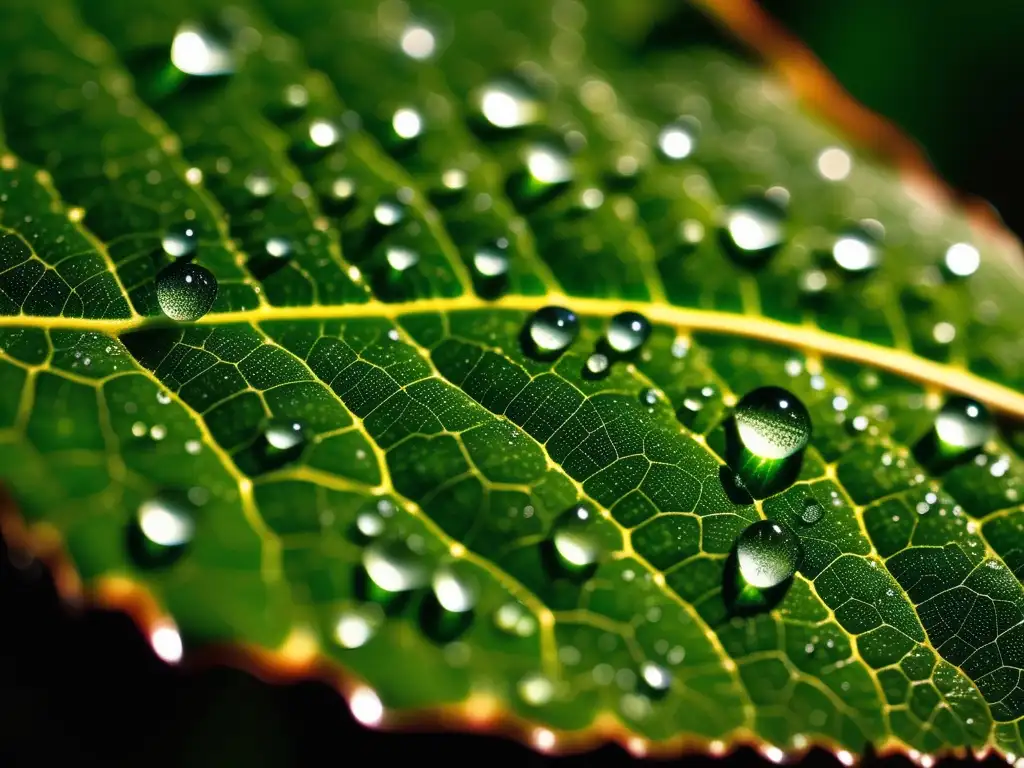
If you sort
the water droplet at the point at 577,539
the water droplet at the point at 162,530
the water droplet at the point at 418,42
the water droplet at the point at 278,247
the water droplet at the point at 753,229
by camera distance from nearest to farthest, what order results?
1. the water droplet at the point at 162,530
2. the water droplet at the point at 577,539
3. the water droplet at the point at 278,247
4. the water droplet at the point at 753,229
5. the water droplet at the point at 418,42

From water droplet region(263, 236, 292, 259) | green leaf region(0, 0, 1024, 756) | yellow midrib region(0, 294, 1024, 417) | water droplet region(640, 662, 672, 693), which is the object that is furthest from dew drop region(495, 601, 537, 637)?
water droplet region(263, 236, 292, 259)

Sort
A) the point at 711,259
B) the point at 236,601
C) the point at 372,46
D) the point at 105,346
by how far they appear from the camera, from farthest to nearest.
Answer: the point at 372,46
the point at 711,259
the point at 105,346
the point at 236,601

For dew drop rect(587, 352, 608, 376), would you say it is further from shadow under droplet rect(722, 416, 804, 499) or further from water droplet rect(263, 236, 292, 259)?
water droplet rect(263, 236, 292, 259)

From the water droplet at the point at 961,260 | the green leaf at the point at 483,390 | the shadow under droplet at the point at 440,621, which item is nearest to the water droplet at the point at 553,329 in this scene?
the green leaf at the point at 483,390

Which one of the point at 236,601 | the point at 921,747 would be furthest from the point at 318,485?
the point at 921,747

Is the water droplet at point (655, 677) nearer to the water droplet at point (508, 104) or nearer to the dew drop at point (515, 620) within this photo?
the dew drop at point (515, 620)

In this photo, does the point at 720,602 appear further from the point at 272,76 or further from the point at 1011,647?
the point at 272,76
